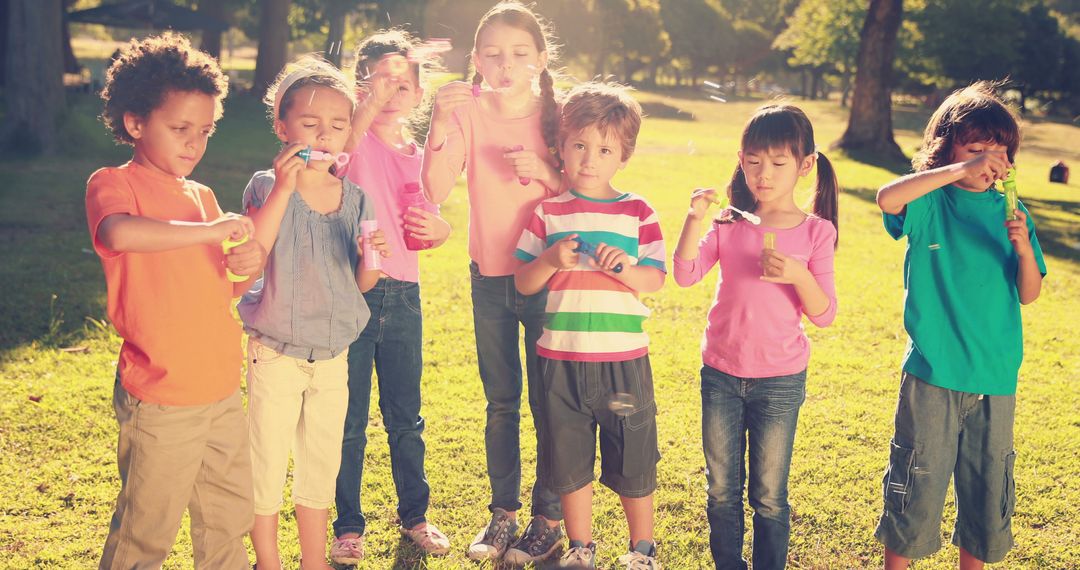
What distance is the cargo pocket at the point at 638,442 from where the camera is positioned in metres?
3.11

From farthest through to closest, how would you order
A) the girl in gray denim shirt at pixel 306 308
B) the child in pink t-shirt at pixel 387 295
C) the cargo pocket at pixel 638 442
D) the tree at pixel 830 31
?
1. the tree at pixel 830 31
2. the child in pink t-shirt at pixel 387 295
3. the cargo pocket at pixel 638 442
4. the girl in gray denim shirt at pixel 306 308

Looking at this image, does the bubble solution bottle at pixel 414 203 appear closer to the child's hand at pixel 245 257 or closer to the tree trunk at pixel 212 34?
the child's hand at pixel 245 257

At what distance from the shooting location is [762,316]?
119 inches

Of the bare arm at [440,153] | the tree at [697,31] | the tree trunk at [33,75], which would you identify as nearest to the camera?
the bare arm at [440,153]

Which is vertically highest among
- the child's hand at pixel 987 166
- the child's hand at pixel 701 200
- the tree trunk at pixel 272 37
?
the tree trunk at pixel 272 37

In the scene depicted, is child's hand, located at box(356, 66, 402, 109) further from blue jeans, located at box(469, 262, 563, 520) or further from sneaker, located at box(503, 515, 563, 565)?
sneaker, located at box(503, 515, 563, 565)

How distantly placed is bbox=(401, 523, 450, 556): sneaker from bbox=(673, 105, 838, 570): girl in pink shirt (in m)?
1.10

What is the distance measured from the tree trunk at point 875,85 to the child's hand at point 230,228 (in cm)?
1949

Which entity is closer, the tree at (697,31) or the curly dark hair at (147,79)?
the curly dark hair at (147,79)

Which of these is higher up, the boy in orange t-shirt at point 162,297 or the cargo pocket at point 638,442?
the boy in orange t-shirt at point 162,297

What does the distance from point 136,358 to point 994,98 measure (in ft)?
9.29

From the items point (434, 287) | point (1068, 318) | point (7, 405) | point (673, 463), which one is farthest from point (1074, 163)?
point (7, 405)

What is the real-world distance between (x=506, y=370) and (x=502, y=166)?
31.1 inches

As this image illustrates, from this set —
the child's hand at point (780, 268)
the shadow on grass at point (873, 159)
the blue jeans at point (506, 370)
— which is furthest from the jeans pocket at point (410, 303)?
the shadow on grass at point (873, 159)
